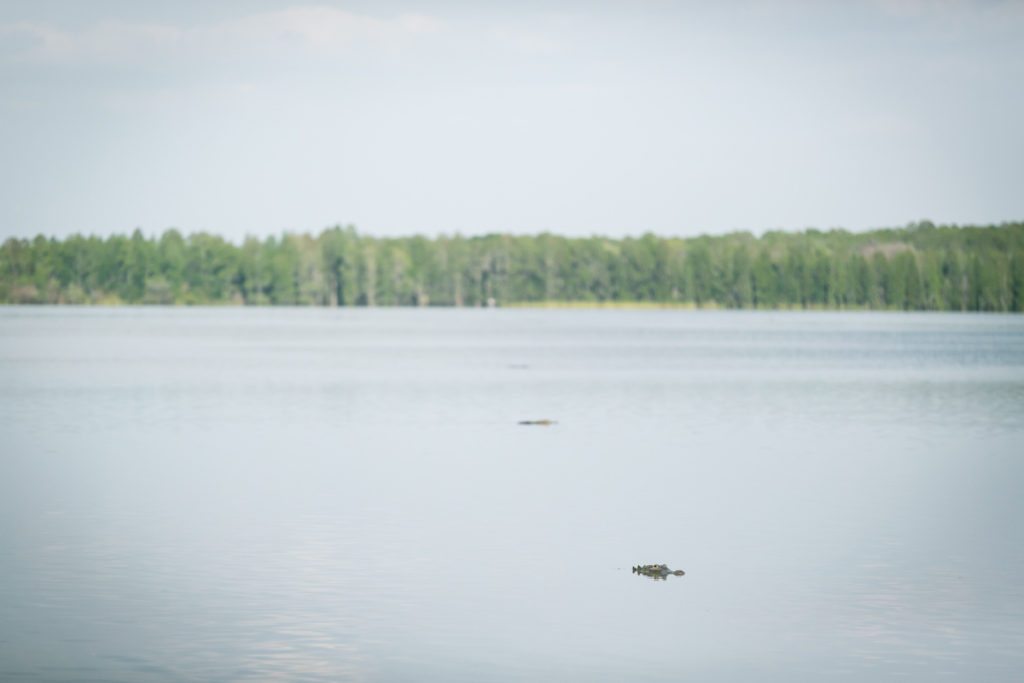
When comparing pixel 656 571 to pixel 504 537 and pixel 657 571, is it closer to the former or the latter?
pixel 657 571

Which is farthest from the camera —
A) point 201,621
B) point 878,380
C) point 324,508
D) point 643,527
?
point 878,380

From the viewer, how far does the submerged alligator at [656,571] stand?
16.3 meters

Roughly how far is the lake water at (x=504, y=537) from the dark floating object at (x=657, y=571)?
274 millimetres

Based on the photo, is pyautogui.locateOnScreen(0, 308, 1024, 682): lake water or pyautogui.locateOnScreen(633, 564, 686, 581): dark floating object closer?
pyautogui.locateOnScreen(0, 308, 1024, 682): lake water

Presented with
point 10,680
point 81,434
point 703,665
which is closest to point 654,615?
point 703,665

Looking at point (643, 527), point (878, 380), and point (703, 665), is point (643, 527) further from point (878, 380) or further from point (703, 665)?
point (878, 380)

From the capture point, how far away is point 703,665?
12.6 m

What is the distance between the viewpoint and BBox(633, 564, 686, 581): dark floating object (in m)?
16.3

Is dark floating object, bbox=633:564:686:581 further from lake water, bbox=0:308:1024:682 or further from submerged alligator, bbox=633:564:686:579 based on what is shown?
lake water, bbox=0:308:1024:682

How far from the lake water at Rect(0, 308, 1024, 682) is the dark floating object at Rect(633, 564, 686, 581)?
27cm

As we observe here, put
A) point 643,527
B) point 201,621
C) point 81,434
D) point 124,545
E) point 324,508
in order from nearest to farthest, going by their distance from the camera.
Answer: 1. point 201,621
2. point 124,545
3. point 643,527
4. point 324,508
5. point 81,434

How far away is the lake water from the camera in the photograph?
42.3ft

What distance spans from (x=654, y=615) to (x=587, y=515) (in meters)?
6.54

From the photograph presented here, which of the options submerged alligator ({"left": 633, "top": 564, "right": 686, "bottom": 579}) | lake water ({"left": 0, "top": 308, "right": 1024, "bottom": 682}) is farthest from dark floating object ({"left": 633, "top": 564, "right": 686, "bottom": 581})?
lake water ({"left": 0, "top": 308, "right": 1024, "bottom": 682})
